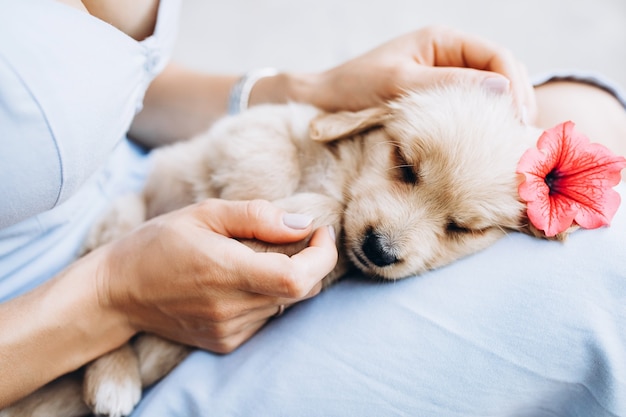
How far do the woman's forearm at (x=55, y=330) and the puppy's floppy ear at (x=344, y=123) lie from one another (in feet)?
2.11

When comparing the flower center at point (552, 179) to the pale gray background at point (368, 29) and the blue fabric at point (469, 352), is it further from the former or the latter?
the pale gray background at point (368, 29)

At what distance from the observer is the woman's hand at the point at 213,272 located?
3.30 ft

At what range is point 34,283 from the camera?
1235mm

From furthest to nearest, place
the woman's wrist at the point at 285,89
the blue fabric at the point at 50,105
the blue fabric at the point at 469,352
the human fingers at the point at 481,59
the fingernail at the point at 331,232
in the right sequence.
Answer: the woman's wrist at the point at 285,89
the human fingers at the point at 481,59
the fingernail at the point at 331,232
the blue fabric at the point at 469,352
the blue fabric at the point at 50,105

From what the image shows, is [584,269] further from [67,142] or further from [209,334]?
[67,142]

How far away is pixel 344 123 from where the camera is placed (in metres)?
1.30

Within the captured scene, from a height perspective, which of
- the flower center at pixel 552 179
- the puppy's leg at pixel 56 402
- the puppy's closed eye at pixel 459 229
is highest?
the flower center at pixel 552 179

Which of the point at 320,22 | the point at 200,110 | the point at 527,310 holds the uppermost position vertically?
the point at 320,22

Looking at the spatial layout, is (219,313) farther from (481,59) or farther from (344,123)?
(481,59)

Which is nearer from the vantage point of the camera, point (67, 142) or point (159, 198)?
point (67, 142)

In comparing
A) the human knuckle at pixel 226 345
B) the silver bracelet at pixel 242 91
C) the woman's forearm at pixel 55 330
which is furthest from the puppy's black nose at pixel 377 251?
the silver bracelet at pixel 242 91

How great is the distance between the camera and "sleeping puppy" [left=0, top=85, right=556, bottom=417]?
117 centimetres

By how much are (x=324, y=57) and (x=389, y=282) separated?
143 centimetres

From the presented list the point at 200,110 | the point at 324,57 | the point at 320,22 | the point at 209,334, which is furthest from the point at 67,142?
the point at 320,22
